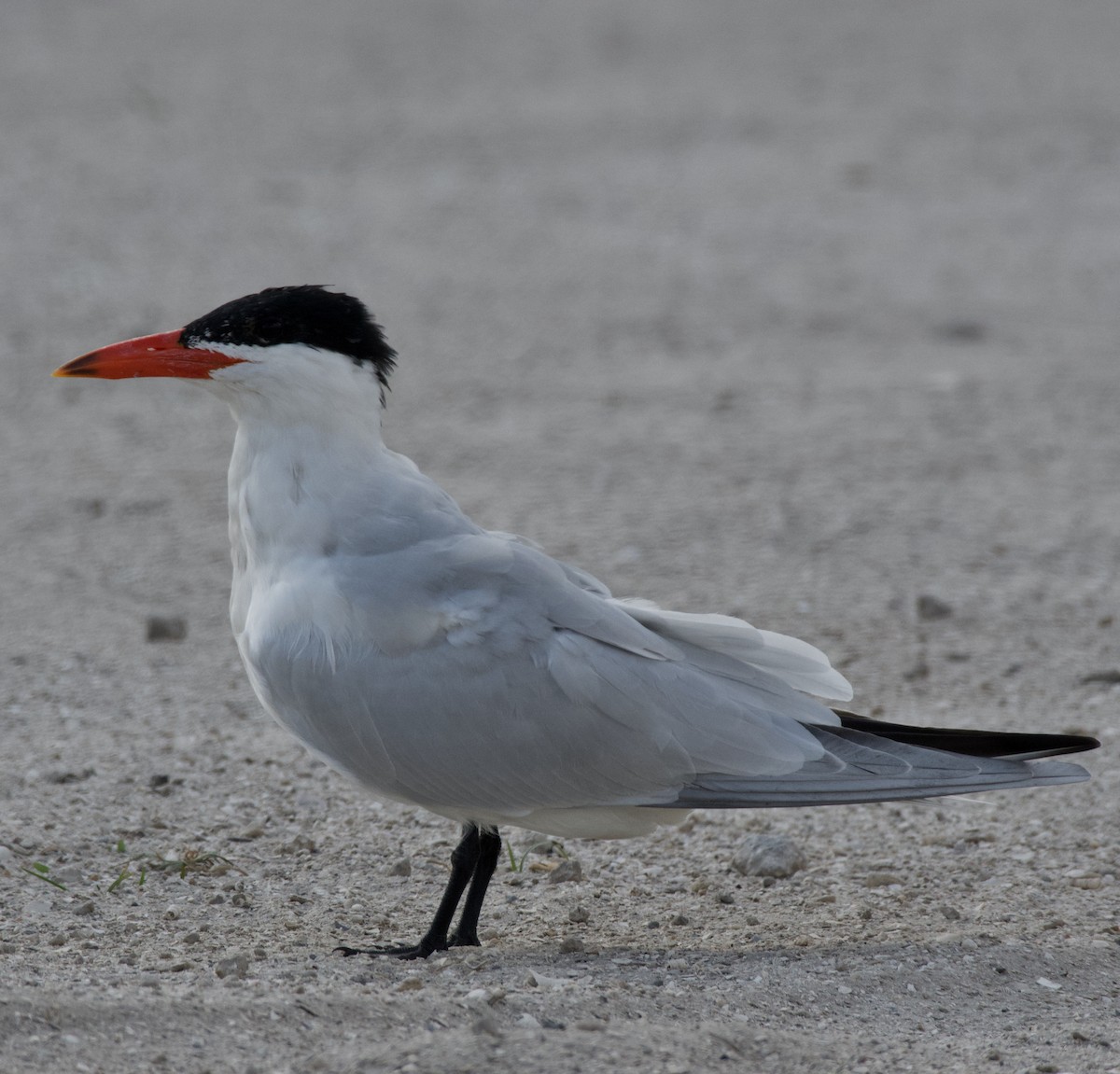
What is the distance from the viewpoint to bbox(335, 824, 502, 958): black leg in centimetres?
382

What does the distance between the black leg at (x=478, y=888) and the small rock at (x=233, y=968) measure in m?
0.55

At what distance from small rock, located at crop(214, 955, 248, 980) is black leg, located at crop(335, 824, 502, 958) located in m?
0.30

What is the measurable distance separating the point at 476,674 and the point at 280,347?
896mm

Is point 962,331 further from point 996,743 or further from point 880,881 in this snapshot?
point 996,743

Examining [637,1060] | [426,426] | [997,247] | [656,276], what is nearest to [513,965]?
[637,1060]

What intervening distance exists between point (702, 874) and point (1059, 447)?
404 cm

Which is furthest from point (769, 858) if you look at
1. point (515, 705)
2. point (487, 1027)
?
point (487, 1027)

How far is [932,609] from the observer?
5984 millimetres

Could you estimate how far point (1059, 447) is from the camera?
773cm

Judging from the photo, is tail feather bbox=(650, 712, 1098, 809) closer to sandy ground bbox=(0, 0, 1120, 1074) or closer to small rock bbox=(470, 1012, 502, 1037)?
sandy ground bbox=(0, 0, 1120, 1074)

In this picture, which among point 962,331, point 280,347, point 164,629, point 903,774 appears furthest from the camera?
point 962,331

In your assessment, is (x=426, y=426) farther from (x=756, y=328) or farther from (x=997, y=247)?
(x=997, y=247)

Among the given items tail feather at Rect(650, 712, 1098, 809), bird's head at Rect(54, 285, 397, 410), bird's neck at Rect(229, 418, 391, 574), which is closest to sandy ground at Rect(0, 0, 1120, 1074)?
tail feather at Rect(650, 712, 1098, 809)

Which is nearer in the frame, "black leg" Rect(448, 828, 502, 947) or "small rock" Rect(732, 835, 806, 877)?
"black leg" Rect(448, 828, 502, 947)
